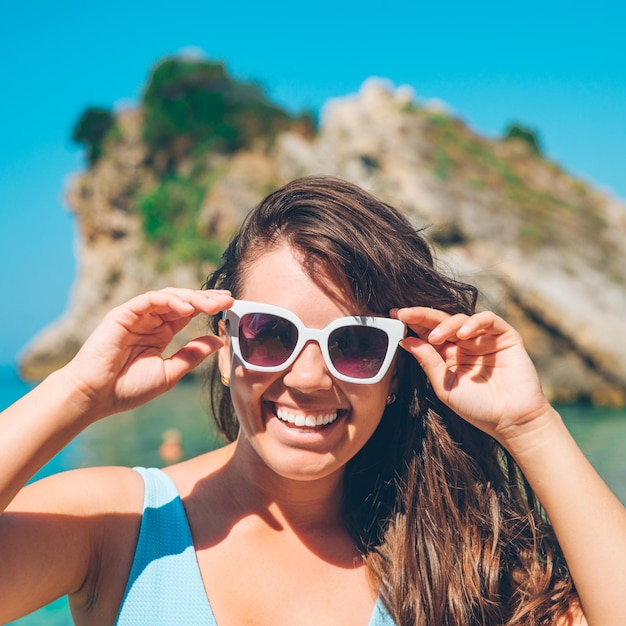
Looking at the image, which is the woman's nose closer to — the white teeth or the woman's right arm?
the white teeth

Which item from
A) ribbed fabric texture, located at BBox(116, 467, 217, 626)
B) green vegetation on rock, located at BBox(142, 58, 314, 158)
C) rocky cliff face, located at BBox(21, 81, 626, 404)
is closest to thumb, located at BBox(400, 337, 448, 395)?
ribbed fabric texture, located at BBox(116, 467, 217, 626)

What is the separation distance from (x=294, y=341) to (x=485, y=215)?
18175 mm

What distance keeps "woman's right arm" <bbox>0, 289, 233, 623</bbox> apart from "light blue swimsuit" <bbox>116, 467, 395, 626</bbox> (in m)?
0.14

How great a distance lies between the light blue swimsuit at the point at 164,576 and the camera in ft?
6.42

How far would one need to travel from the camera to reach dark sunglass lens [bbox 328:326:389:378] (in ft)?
6.84

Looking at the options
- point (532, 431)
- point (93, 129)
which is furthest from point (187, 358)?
point (93, 129)

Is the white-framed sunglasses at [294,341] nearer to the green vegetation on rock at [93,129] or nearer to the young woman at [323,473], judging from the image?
the young woman at [323,473]

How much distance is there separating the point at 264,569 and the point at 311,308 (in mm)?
869

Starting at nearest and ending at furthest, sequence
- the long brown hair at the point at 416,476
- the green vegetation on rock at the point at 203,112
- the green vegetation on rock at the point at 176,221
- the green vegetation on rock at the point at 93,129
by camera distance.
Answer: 1. the long brown hair at the point at 416,476
2. the green vegetation on rock at the point at 176,221
3. the green vegetation on rock at the point at 203,112
4. the green vegetation on rock at the point at 93,129

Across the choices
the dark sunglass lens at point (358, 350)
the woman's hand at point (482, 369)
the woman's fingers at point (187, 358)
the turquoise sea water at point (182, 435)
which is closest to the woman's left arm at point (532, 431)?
the woman's hand at point (482, 369)

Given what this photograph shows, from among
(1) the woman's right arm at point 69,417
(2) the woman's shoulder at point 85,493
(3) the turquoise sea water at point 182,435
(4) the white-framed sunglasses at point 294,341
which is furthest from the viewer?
(3) the turquoise sea water at point 182,435

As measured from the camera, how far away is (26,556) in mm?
1796

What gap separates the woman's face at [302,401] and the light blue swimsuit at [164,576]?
347 mm

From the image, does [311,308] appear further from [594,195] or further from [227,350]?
[594,195]
